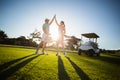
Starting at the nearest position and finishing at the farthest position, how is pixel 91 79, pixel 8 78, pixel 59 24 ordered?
pixel 8 78, pixel 91 79, pixel 59 24

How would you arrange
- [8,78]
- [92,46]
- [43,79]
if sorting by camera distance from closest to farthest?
[8,78] < [43,79] < [92,46]

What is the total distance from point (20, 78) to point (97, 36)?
2428 cm

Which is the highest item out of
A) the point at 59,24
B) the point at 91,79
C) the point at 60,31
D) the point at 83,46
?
the point at 59,24

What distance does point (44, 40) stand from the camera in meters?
8.82

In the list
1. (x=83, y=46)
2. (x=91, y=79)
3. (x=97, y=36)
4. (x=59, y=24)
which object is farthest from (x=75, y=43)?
(x=91, y=79)

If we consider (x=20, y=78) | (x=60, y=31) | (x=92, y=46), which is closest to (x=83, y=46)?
(x=92, y=46)

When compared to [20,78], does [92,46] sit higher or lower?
higher

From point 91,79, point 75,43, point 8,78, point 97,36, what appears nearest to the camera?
point 8,78

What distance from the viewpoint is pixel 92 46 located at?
48.2ft

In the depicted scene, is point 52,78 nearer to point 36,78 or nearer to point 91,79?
point 36,78

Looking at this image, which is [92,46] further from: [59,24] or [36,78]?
[36,78]

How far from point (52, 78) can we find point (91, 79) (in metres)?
1.12

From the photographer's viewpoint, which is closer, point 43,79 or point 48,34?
point 43,79

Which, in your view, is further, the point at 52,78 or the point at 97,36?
the point at 97,36
